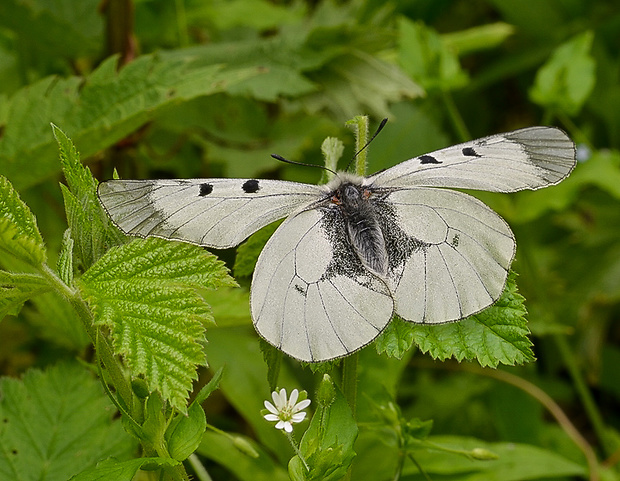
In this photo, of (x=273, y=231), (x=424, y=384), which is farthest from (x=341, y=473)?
(x=424, y=384)

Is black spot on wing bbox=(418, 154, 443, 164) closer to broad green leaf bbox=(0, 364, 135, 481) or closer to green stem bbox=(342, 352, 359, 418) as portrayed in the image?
green stem bbox=(342, 352, 359, 418)

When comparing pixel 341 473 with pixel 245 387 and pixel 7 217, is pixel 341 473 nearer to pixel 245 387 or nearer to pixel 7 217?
pixel 7 217

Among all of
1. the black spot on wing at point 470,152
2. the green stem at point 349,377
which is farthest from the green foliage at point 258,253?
the black spot on wing at point 470,152

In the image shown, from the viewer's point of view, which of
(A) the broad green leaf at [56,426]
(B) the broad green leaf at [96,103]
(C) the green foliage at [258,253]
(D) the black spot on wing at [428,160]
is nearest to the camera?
(C) the green foliage at [258,253]

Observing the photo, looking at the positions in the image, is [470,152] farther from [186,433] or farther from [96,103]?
[96,103]

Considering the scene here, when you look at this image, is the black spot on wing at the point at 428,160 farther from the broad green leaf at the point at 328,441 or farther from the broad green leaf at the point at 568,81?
the broad green leaf at the point at 568,81

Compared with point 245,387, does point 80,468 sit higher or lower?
higher

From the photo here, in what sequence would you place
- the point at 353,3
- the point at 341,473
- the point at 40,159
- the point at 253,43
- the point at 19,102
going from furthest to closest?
the point at 353,3 → the point at 253,43 → the point at 19,102 → the point at 40,159 → the point at 341,473
